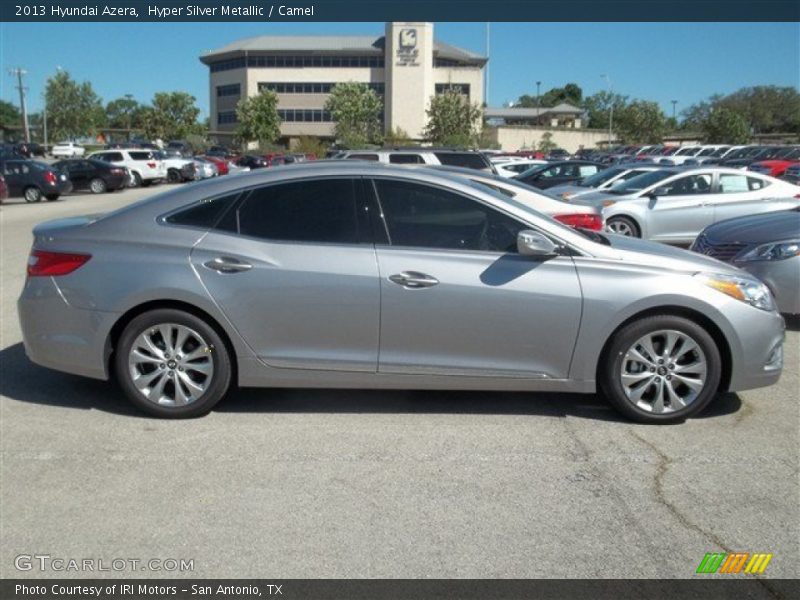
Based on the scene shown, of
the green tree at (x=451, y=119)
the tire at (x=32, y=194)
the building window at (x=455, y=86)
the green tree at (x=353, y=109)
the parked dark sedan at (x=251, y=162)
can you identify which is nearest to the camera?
the tire at (x=32, y=194)

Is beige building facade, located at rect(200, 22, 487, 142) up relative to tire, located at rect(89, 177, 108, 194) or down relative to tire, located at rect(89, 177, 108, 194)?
up

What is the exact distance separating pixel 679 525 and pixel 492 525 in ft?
2.88

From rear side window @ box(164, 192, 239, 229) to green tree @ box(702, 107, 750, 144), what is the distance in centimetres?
7681

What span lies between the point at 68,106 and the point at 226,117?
21.0 meters

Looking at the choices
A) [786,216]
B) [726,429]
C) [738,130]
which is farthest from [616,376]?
[738,130]

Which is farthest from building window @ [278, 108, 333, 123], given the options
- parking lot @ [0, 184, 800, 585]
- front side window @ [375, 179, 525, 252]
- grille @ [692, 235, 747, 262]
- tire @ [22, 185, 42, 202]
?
parking lot @ [0, 184, 800, 585]

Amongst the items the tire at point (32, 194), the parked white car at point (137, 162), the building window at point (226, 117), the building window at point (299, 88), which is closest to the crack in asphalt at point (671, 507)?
the tire at point (32, 194)

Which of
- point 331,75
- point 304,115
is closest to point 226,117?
point 304,115

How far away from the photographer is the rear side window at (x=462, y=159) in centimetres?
1536

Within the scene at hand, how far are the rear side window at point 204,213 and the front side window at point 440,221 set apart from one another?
102 cm

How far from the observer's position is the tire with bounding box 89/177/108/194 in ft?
111

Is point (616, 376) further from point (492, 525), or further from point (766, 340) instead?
point (492, 525)

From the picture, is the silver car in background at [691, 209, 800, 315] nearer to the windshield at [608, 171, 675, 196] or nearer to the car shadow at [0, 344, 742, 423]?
the car shadow at [0, 344, 742, 423]

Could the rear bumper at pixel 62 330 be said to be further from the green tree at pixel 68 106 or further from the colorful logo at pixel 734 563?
the green tree at pixel 68 106
